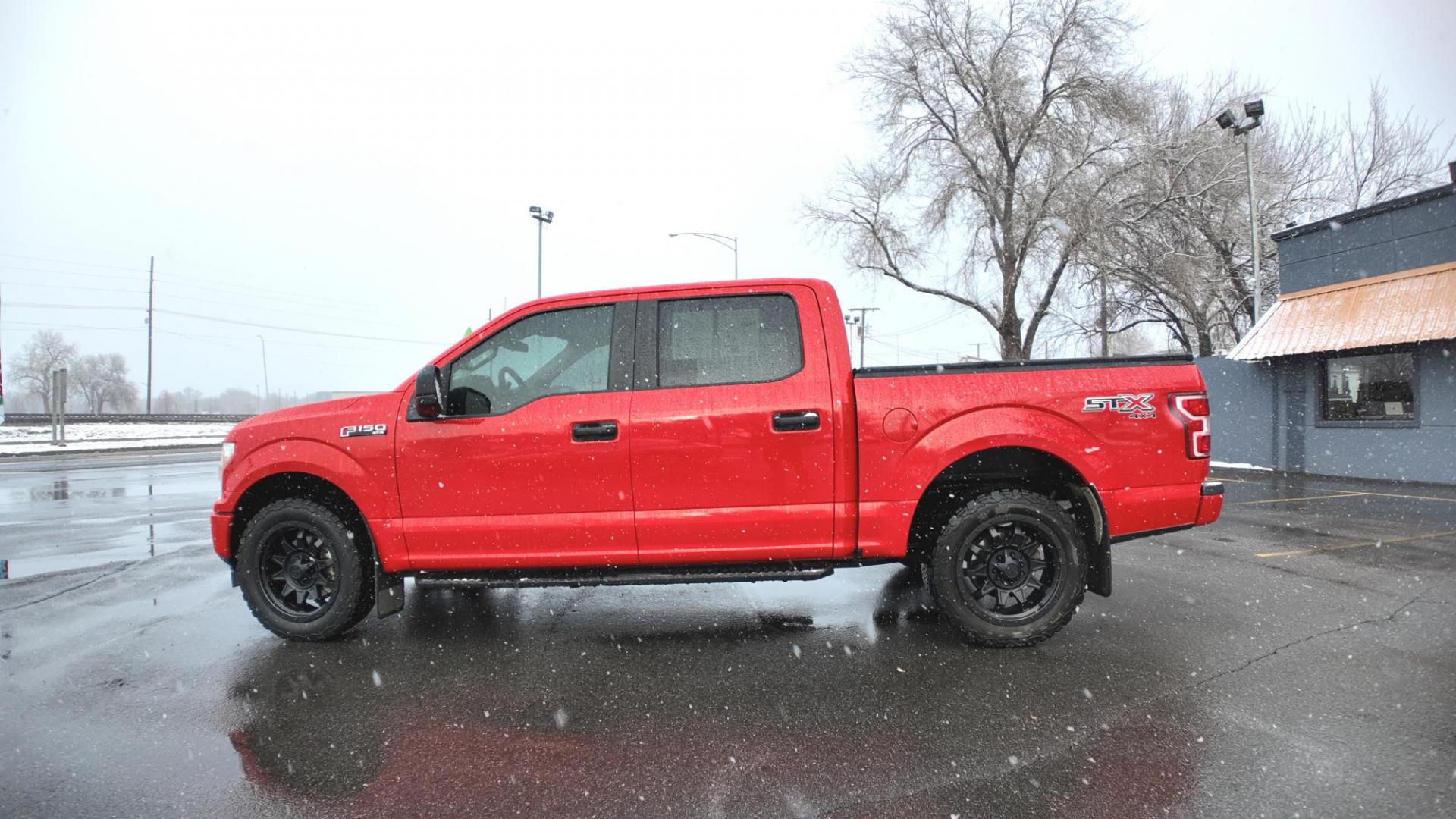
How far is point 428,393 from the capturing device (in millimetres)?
3799

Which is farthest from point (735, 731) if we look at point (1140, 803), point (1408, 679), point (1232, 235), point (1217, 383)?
point (1232, 235)

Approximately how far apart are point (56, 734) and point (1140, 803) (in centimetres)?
429

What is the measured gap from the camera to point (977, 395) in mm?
3869

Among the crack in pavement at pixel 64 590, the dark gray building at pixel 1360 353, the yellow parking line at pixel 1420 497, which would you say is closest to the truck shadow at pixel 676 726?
the crack in pavement at pixel 64 590

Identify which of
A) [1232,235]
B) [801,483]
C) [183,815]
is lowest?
[183,815]

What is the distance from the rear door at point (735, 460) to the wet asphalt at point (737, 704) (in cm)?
64

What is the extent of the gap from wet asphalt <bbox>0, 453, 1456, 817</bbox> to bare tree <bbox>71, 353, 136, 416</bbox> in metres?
101

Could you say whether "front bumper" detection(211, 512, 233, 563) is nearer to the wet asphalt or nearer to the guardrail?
the wet asphalt

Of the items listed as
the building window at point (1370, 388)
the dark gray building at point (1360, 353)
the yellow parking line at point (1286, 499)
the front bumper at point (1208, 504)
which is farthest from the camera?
the building window at point (1370, 388)

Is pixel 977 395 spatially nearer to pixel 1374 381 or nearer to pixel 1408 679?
pixel 1408 679

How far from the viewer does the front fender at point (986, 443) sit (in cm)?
381

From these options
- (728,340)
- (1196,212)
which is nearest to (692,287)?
(728,340)

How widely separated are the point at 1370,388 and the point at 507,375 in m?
16.5

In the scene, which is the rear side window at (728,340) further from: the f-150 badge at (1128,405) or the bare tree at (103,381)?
the bare tree at (103,381)
